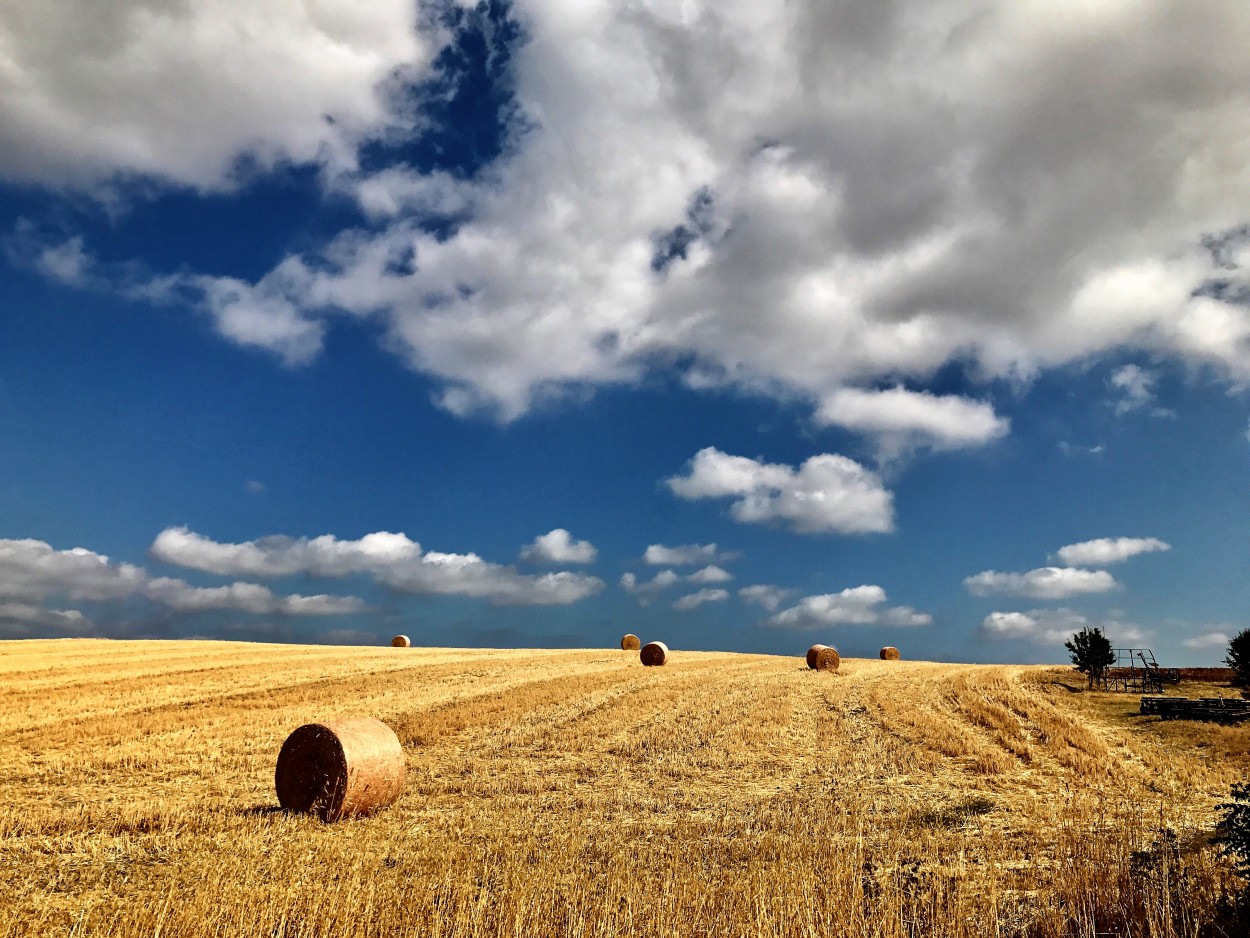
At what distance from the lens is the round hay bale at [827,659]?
4212cm

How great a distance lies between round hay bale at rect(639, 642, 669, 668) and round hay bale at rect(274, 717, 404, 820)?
30.3 metres

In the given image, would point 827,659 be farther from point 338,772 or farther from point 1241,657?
point 338,772

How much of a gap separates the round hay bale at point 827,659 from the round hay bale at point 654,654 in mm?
8570

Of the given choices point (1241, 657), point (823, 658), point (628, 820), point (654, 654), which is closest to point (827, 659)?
point (823, 658)

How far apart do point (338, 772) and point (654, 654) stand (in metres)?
31.9

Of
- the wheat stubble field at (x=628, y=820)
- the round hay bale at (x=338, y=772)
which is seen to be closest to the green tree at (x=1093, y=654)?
the wheat stubble field at (x=628, y=820)

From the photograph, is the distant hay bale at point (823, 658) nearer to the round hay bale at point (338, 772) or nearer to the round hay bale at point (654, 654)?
the round hay bale at point (654, 654)

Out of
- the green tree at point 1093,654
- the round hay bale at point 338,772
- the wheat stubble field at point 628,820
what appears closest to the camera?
the wheat stubble field at point 628,820

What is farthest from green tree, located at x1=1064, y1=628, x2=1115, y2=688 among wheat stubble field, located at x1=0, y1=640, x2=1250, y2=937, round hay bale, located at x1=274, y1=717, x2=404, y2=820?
round hay bale, located at x1=274, y1=717, x2=404, y2=820

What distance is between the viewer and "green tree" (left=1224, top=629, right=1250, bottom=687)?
→ 80.2 ft

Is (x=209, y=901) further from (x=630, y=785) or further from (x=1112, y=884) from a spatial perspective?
(x=1112, y=884)

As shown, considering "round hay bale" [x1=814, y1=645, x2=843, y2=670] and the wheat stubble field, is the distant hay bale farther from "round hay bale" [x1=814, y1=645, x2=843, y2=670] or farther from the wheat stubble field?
the wheat stubble field

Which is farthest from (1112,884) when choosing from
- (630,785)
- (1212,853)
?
(630,785)

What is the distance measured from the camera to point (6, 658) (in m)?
40.6
